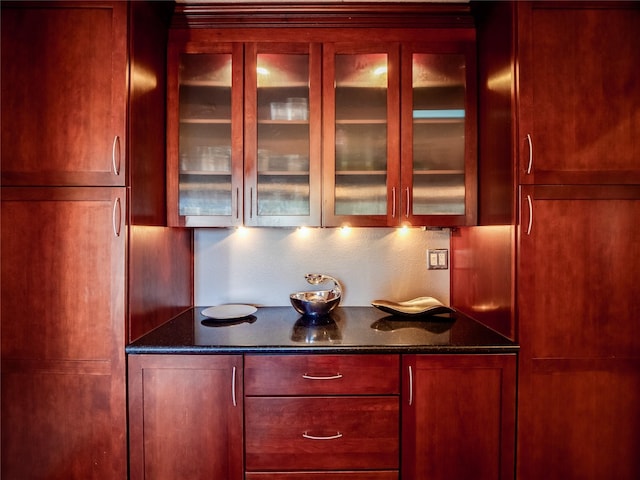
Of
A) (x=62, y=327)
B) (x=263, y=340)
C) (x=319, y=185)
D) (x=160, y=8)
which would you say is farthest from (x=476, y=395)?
(x=160, y=8)

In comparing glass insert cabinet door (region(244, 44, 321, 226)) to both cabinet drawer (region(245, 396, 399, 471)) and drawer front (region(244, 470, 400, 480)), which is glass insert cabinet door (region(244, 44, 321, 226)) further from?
drawer front (region(244, 470, 400, 480))

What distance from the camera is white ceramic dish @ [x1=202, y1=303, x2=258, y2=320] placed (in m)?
1.66

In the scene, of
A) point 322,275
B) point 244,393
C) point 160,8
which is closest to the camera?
point 244,393

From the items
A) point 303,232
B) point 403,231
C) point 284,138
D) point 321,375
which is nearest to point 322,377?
point 321,375

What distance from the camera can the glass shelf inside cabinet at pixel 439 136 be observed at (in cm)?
159

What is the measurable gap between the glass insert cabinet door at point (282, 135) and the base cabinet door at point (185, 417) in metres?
0.69

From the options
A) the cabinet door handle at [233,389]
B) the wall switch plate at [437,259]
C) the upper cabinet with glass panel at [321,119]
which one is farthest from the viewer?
the wall switch plate at [437,259]

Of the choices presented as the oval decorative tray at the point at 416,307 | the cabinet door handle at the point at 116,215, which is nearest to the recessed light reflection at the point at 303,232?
the oval decorative tray at the point at 416,307

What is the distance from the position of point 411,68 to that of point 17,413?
7.35ft

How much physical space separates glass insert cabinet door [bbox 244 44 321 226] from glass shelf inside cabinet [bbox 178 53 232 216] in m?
0.12

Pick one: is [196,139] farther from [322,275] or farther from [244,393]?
[244,393]

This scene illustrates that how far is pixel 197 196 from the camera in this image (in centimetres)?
160

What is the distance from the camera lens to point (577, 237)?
4.24 feet

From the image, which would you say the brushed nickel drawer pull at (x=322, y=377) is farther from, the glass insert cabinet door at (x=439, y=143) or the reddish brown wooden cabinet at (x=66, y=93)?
the reddish brown wooden cabinet at (x=66, y=93)
